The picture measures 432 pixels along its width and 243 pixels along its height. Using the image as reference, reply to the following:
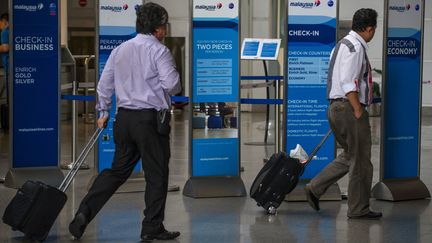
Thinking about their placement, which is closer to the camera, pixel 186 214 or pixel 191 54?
pixel 186 214

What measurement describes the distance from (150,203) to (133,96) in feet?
2.48

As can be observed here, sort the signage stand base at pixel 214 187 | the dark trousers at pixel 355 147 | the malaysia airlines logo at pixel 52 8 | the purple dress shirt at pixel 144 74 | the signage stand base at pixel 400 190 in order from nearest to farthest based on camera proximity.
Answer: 1. the purple dress shirt at pixel 144 74
2. the dark trousers at pixel 355 147
3. the signage stand base at pixel 400 190
4. the signage stand base at pixel 214 187
5. the malaysia airlines logo at pixel 52 8

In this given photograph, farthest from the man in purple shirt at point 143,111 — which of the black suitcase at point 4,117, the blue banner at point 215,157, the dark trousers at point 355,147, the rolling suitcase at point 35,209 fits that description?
the black suitcase at point 4,117

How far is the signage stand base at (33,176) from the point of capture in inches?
388

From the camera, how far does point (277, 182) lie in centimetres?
838

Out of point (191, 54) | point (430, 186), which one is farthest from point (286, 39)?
point (430, 186)

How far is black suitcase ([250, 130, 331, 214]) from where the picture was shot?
8.38m

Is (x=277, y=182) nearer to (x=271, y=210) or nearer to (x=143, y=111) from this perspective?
(x=271, y=210)

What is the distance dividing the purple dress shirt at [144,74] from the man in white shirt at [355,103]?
5.14 ft

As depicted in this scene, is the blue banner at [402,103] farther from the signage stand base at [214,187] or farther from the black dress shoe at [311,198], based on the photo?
the signage stand base at [214,187]

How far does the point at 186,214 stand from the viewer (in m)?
8.38

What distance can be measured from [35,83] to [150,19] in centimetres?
320

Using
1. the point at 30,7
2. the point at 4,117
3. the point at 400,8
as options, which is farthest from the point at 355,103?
the point at 4,117

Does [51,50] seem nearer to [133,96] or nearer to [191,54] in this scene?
[191,54]
